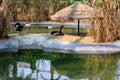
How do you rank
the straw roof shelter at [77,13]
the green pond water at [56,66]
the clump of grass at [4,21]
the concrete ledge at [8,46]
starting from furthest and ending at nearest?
the straw roof shelter at [77,13], the clump of grass at [4,21], the concrete ledge at [8,46], the green pond water at [56,66]

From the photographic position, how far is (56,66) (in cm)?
1002

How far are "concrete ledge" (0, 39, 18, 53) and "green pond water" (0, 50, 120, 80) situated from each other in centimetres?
40

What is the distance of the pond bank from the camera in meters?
11.9

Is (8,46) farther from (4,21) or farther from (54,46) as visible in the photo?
(54,46)

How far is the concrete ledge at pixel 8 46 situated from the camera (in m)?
12.4

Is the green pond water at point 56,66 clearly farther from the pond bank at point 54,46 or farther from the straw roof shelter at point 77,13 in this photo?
the straw roof shelter at point 77,13

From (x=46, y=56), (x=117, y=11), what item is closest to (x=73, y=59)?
(x=46, y=56)

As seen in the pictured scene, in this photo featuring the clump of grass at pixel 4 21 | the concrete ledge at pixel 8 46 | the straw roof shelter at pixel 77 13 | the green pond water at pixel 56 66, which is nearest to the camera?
the green pond water at pixel 56 66

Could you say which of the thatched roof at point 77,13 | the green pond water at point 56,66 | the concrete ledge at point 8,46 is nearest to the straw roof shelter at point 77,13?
the thatched roof at point 77,13

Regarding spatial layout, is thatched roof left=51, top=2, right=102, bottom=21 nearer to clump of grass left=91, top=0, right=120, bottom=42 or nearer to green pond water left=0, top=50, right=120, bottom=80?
clump of grass left=91, top=0, right=120, bottom=42

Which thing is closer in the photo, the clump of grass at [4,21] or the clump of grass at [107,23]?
the clump of grass at [107,23]

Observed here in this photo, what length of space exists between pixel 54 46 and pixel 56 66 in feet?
8.65

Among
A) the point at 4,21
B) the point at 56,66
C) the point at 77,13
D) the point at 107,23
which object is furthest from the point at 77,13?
the point at 56,66

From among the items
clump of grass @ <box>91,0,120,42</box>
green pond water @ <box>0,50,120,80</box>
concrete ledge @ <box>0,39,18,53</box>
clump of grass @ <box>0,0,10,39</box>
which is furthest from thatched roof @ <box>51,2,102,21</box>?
concrete ledge @ <box>0,39,18,53</box>
